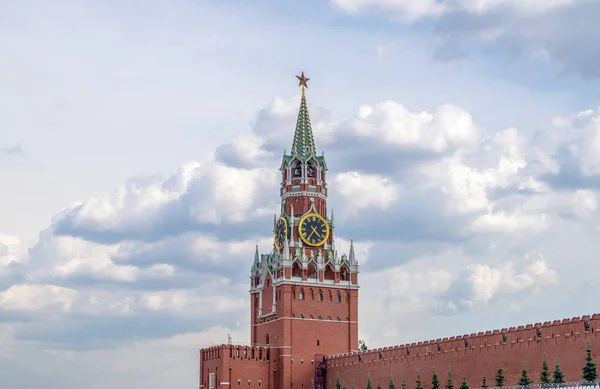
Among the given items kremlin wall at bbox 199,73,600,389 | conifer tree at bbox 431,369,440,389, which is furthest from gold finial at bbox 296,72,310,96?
conifer tree at bbox 431,369,440,389

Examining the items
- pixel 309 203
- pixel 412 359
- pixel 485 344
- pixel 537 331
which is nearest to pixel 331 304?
pixel 309 203

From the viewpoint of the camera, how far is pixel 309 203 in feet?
480

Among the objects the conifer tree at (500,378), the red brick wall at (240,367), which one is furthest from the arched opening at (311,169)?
the conifer tree at (500,378)

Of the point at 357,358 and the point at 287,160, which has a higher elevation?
the point at 287,160

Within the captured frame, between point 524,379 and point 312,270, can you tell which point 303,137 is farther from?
point 524,379

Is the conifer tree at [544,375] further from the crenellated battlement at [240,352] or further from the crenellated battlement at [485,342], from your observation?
the crenellated battlement at [240,352]

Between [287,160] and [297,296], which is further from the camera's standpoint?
[287,160]

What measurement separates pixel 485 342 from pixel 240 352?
42318 millimetres

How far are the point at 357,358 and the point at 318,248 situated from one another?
19.6m

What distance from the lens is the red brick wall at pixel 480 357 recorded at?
91688mm

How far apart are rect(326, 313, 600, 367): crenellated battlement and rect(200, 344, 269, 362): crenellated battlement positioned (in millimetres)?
10804

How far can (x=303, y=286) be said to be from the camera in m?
140

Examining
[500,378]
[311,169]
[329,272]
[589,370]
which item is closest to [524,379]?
[500,378]

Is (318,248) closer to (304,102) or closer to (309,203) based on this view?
(309,203)
